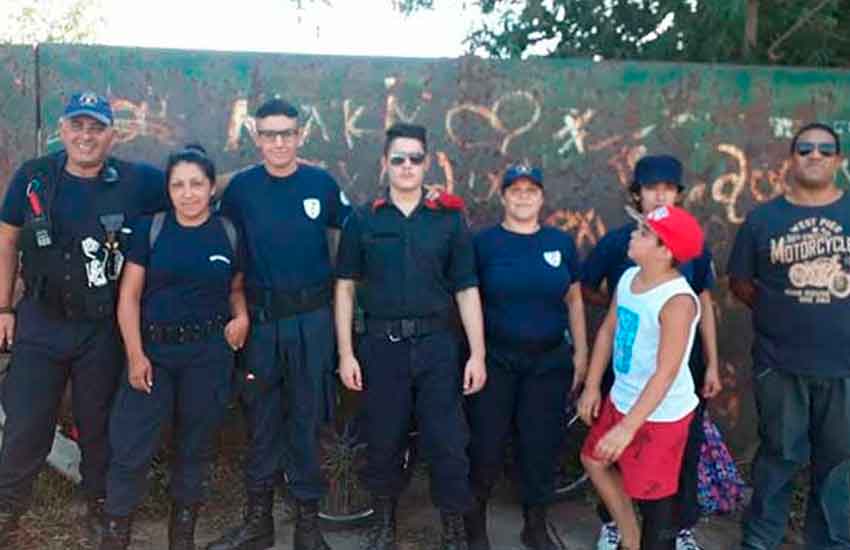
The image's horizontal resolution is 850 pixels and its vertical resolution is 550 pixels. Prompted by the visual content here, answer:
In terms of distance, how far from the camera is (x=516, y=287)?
12.7ft

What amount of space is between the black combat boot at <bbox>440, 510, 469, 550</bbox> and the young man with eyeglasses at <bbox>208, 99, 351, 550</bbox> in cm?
59

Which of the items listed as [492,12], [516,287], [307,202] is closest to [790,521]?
[516,287]

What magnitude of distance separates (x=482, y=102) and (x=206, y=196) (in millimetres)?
1903

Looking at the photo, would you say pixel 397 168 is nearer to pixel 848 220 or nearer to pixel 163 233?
pixel 163 233

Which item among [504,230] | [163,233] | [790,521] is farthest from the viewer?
[790,521]

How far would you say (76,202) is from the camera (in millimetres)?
3783

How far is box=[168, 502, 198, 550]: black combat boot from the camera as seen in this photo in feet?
12.6

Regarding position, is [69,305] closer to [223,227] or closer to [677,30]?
[223,227]

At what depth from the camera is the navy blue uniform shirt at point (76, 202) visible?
375 centimetres

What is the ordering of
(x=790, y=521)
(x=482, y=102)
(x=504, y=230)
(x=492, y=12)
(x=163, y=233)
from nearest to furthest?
1. (x=163, y=233)
2. (x=504, y=230)
3. (x=790, y=521)
4. (x=482, y=102)
5. (x=492, y=12)

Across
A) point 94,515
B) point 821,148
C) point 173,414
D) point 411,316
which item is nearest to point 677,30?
point 821,148

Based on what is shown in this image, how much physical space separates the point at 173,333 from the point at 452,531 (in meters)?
1.56

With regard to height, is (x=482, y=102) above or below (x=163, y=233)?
above

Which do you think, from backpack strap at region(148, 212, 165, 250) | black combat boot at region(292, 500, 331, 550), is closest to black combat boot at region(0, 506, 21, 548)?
black combat boot at region(292, 500, 331, 550)
